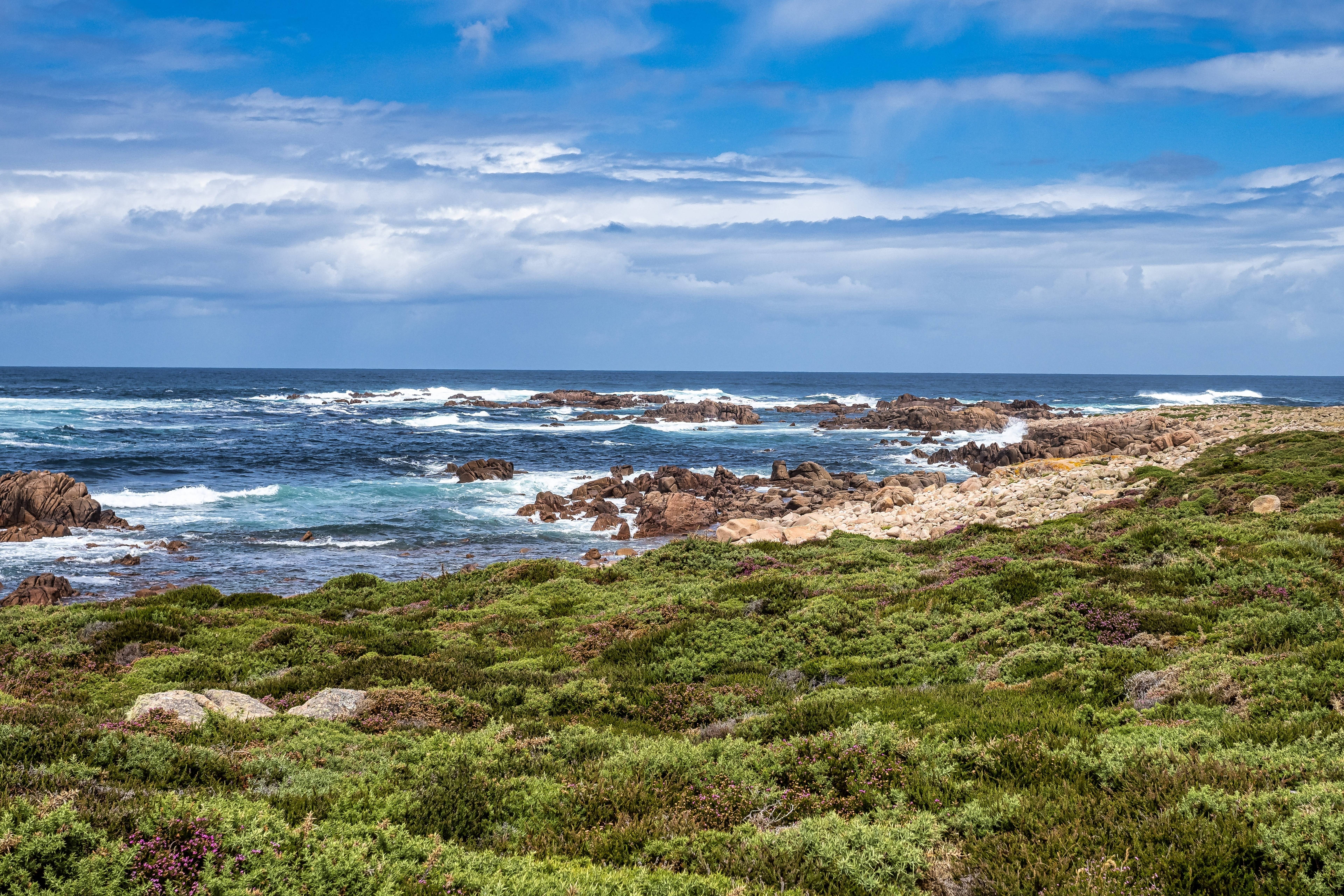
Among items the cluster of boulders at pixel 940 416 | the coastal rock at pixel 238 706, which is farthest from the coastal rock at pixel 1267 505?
the cluster of boulders at pixel 940 416

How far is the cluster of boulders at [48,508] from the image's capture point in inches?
1151

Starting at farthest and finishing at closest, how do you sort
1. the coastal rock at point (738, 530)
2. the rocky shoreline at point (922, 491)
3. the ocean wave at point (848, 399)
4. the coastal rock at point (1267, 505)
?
the ocean wave at point (848, 399)
the coastal rock at point (738, 530)
the rocky shoreline at point (922, 491)
the coastal rock at point (1267, 505)

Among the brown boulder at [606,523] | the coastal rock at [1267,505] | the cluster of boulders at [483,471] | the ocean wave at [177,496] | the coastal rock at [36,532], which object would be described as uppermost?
the coastal rock at [1267,505]

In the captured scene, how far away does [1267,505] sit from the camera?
18109 mm

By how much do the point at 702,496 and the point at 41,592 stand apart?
2741cm

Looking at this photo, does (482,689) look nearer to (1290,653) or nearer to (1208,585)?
(1290,653)

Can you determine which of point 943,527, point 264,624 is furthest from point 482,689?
point 943,527

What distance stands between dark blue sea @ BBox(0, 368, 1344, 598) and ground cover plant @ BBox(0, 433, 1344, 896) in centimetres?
1216

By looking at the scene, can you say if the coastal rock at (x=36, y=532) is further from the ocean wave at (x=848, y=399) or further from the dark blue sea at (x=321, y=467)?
the ocean wave at (x=848, y=399)

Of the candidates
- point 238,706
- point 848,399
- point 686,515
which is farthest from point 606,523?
point 848,399

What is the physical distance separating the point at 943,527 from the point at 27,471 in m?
37.8

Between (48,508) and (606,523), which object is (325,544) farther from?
(606,523)

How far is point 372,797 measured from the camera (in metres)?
6.38

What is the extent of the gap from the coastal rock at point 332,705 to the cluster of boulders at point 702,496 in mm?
22381
